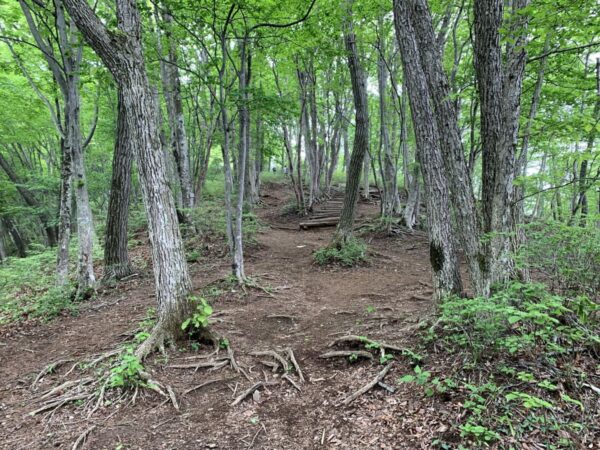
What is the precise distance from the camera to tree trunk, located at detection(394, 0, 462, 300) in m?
4.20

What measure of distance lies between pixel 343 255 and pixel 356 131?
11.4 feet

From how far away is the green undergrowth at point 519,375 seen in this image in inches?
92.8

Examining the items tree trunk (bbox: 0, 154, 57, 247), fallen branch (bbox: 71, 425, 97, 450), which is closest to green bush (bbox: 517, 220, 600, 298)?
fallen branch (bbox: 71, 425, 97, 450)

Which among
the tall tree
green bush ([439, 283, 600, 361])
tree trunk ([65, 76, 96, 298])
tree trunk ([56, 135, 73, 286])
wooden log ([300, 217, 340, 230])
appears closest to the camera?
green bush ([439, 283, 600, 361])

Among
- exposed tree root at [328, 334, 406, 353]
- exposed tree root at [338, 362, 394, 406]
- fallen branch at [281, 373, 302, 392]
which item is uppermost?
exposed tree root at [328, 334, 406, 353]

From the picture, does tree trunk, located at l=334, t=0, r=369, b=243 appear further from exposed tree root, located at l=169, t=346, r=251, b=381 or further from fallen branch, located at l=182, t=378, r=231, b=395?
fallen branch, located at l=182, t=378, r=231, b=395

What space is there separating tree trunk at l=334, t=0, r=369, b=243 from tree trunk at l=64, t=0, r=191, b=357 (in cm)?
557

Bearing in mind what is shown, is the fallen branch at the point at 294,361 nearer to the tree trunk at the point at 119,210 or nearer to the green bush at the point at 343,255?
the green bush at the point at 343,255

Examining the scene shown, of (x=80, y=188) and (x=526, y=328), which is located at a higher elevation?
(x=80, y=188)

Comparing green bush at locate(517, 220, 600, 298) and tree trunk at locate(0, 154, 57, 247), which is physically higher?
tree trunk at locate(0, 154, 57, 247)

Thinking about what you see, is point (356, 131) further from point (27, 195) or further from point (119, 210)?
point (27, 195)

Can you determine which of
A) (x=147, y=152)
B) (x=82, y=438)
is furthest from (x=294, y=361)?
(x=147, y=152)

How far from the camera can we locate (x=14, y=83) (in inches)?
450

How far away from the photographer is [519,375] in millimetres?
2604
